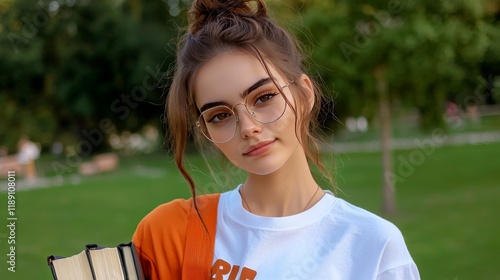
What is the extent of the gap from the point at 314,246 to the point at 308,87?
35 cm

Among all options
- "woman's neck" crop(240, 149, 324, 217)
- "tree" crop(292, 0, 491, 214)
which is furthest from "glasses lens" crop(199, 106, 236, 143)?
"tree" crop(292, 0, 491, 214)

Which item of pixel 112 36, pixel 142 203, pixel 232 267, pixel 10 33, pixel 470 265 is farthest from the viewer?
pixel 112 36

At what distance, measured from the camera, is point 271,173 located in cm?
129

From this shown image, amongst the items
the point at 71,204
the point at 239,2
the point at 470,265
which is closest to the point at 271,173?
the point at 239,2

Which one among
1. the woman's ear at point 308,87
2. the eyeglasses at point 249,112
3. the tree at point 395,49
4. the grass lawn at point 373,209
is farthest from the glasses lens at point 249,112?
the tree at point 395,49

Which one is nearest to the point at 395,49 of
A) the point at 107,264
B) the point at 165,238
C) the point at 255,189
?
the point at 255,189

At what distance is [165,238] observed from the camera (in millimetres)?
1271

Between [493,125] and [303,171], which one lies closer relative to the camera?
[303,171]

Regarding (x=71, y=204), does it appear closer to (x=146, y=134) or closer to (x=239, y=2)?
(x=239, y=2)

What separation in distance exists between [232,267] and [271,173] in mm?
205

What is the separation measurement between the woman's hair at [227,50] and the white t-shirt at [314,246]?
0.15 m

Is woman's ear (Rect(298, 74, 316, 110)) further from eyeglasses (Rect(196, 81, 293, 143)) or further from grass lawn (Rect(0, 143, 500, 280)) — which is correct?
grass lawn (Rect(0, 143, 500, 280))

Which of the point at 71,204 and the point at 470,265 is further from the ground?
the point at 71,204

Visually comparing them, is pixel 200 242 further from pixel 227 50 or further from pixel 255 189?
pixel 227 50
